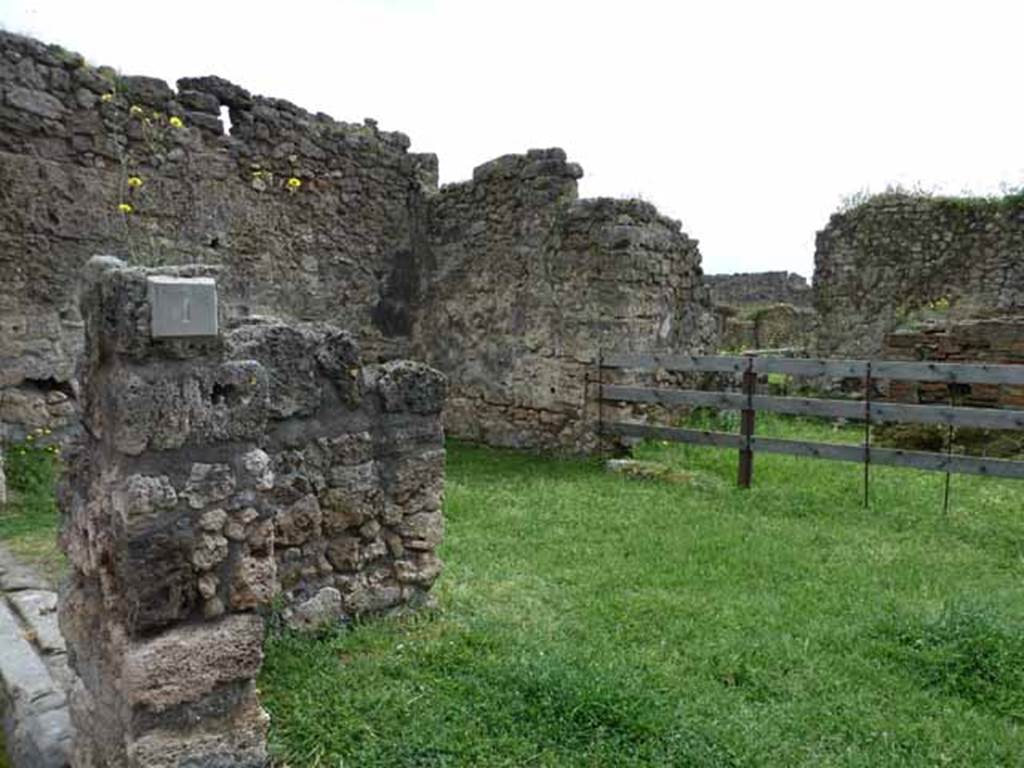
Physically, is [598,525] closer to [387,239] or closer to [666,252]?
[666,252]

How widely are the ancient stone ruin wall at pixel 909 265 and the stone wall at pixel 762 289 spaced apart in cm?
813

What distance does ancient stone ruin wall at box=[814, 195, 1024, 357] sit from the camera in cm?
1298

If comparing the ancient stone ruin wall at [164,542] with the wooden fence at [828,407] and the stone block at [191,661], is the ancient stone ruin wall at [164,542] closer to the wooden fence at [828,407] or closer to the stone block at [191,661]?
the stone block at [191,661]

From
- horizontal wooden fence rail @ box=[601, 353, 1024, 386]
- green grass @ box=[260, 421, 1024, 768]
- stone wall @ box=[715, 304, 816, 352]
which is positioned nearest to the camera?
green grass @ box=[260, 421, 1024, 768]

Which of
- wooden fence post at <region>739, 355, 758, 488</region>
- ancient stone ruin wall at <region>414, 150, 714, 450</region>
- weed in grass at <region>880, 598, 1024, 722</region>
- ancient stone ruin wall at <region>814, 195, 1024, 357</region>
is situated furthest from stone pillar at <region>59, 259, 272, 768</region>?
ancient stone ruin wall at <region>814, 195, 1024, 357</region>

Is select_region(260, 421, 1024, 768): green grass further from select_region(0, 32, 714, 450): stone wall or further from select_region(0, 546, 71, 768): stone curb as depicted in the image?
select_region(0, 32, 714, 450): stone wall

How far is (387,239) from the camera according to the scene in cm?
1091

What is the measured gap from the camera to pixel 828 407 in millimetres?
6977

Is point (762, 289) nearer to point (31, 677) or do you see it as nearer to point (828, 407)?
point (828, 407)

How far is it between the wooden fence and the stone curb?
544 centimetres

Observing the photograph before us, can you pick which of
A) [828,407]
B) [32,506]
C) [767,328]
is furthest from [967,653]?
[767,328]

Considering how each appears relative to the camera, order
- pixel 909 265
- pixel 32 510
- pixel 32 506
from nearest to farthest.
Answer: pixel 32 510 < pixel 32 506 < pixel 909 265

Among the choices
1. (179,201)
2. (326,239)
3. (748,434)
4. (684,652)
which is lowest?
(684,652)

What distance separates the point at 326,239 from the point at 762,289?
1659 cm
